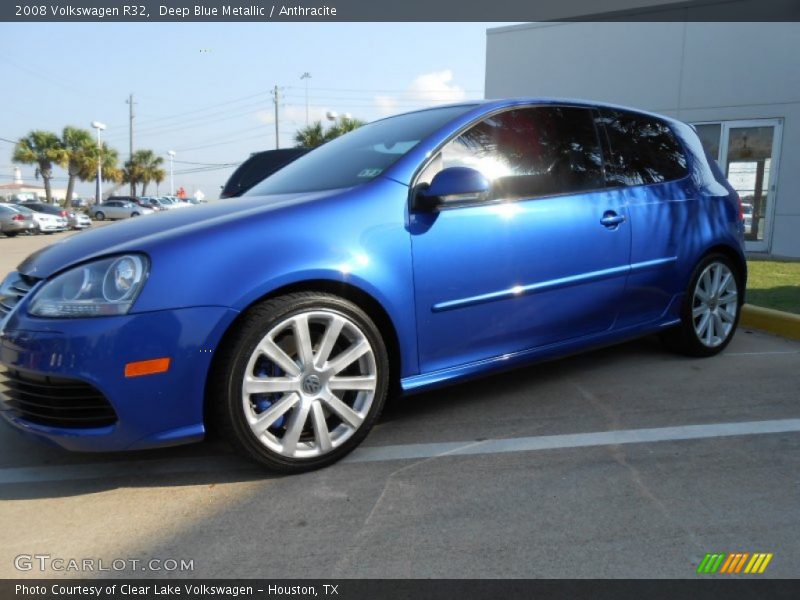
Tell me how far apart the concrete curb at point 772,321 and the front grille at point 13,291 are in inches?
193

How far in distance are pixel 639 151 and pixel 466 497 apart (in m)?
2.39

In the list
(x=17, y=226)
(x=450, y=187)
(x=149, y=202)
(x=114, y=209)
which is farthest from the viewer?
(x=149, y=202)

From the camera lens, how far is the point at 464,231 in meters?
2.81

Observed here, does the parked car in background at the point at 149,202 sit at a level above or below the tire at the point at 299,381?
above

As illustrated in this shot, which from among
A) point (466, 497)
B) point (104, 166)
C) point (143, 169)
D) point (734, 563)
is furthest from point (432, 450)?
point (143, 169)

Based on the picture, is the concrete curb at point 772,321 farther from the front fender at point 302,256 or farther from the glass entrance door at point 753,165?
the glass entrance door at point 753,165

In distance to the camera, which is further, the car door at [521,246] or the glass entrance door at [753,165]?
the glass entrance door at [753,165]

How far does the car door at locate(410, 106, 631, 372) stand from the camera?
2.78 m

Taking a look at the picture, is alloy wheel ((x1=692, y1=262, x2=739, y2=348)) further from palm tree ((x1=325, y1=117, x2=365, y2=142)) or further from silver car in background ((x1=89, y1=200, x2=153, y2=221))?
silver car in background ((x1=89, y1=200, x2=153, y2=221))

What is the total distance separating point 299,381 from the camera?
2473 millimetres

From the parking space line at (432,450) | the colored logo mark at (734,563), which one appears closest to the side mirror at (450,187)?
the parking space line at (432,450)

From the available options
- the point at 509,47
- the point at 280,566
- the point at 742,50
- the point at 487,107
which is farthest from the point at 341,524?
the point at 509,47

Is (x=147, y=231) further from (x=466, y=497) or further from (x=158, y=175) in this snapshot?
(x=158, y=175)

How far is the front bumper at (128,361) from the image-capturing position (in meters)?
2.17
